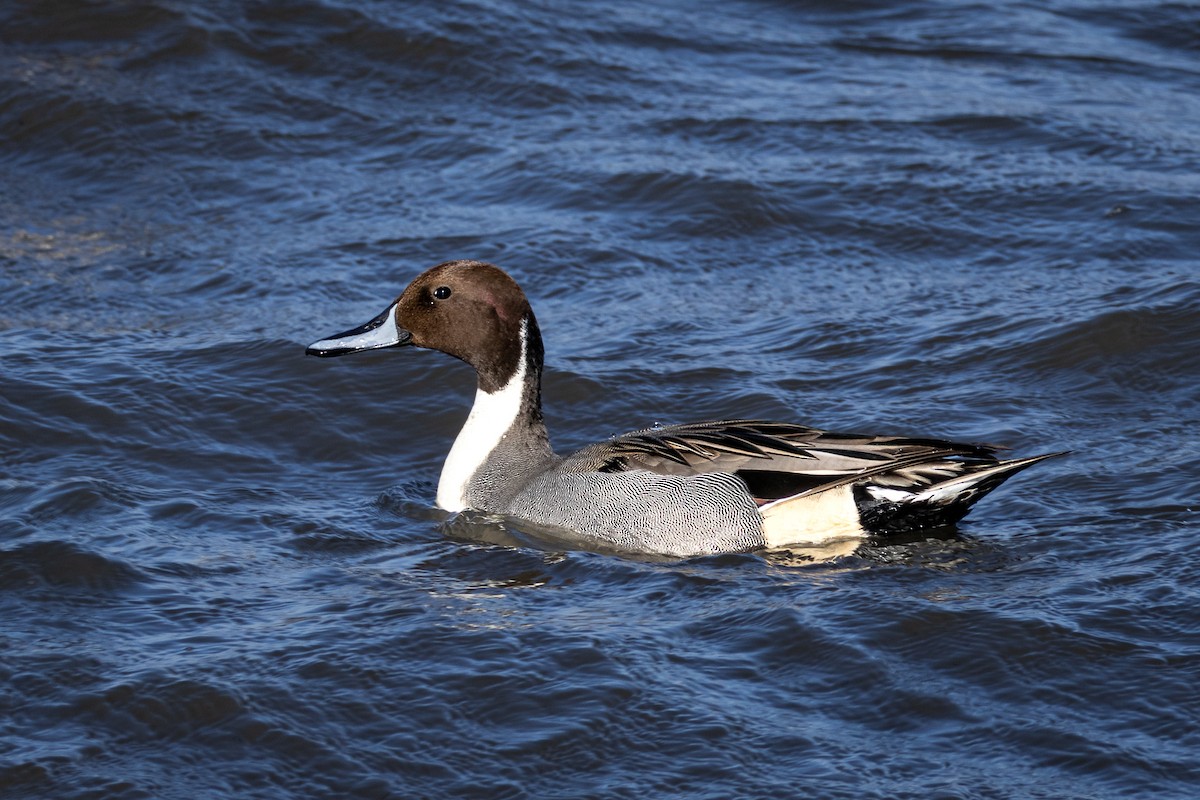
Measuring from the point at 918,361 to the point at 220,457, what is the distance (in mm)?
3238

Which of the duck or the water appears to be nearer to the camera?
the water

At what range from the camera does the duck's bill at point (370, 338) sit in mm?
6887

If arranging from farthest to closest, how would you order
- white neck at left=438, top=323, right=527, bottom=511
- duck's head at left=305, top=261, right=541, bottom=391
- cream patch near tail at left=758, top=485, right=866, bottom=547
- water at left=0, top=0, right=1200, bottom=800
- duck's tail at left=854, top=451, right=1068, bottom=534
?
duck's head at left=305, top=261, right=541, bottom=391
white neck at left=438, top=323, right=527, bottom=511
cream patch near tail at left=758, top=485, right=866, bottom=547
duck's tail at left=854, top=451, right=1068, bottom=534
water at left=0, top=0, right=1200, bottom=800

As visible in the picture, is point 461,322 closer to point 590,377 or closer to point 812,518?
point 590,377

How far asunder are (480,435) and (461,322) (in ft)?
1.54

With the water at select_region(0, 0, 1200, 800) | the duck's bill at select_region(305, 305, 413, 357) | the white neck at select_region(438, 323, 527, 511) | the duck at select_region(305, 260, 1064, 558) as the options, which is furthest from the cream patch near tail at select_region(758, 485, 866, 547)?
the duck's bill at select_region(305, 305, 413, 357)

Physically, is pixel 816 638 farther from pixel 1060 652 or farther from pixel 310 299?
pixel 310 299

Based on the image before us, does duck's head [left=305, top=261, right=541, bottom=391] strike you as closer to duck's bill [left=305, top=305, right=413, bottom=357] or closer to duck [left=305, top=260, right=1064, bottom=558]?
duck's bill [left=305, top=305, right=413, bottom=357]

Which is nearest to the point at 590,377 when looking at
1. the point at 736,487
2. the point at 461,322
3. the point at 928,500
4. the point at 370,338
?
the point at 461,322

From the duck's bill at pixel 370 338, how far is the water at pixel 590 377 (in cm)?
59

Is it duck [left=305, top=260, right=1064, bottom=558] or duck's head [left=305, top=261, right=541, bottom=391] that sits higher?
duck's head [left=305, top=261, right=541, bottom=391]

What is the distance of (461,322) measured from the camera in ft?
22.6

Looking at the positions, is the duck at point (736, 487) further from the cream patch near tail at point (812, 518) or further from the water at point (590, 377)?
the water at point (590, 377)

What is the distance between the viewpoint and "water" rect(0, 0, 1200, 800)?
4.80 meters
